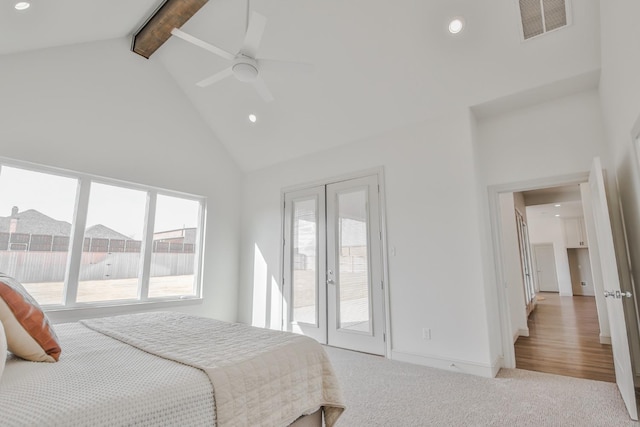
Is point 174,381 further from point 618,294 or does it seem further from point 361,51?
point 361,51

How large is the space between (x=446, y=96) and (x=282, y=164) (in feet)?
9.09

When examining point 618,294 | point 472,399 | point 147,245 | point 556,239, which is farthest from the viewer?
point 556,239

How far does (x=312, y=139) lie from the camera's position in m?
4.69

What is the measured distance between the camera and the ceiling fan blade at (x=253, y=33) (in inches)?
91.4

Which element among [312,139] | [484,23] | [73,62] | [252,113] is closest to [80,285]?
[73,62]

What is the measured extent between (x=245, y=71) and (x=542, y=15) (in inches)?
105

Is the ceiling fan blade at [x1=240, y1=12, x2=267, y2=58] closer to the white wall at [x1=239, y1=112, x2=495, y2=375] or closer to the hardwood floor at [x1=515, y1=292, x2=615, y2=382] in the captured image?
the white wall at [x1=239, y1=112, x2=495, y2=375]

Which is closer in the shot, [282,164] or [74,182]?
[74,182]

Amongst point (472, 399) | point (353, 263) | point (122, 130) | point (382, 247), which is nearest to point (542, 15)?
point (382, 247)

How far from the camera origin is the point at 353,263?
14.0ft

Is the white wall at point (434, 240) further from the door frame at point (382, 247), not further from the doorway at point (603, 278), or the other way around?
the doorway at point (603, 278)

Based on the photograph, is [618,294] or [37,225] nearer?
[618,294]

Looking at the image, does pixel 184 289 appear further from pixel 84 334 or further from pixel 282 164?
pixel 84 334

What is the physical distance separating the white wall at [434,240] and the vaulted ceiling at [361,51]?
12.6 inches
